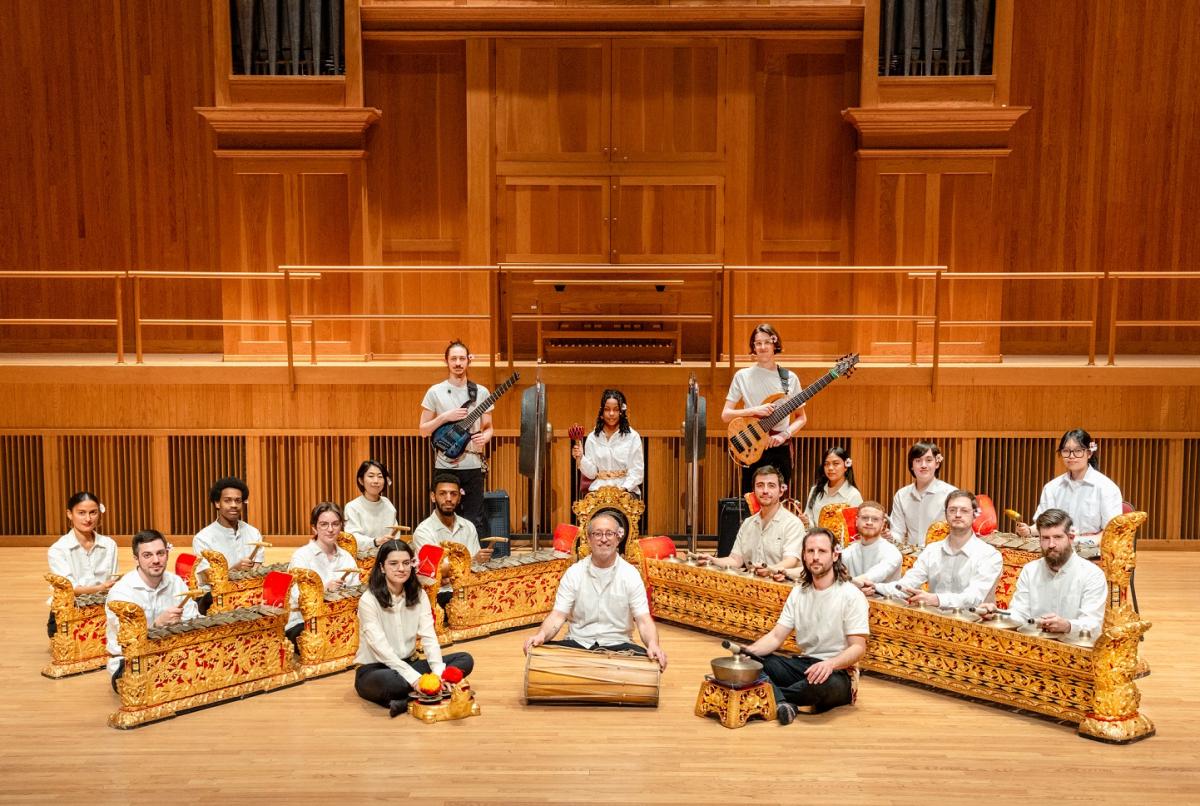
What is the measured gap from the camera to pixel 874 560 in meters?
6.88

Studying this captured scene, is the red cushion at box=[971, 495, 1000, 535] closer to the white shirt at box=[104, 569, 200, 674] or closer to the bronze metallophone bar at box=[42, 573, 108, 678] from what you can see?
the white shirt at box=[104, 569, 200, 674]

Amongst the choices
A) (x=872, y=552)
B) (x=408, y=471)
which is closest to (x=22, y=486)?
(x=408, y=471)

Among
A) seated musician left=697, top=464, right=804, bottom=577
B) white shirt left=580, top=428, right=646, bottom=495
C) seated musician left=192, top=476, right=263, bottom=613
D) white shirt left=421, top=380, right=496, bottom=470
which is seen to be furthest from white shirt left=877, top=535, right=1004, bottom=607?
seated musician left=192, top=476, right=263, bottom=613

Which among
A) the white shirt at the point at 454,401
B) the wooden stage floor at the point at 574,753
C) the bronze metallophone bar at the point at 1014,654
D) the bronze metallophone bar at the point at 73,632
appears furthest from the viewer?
the white shirt at the point at 454,401

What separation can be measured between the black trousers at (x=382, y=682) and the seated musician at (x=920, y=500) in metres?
3.01

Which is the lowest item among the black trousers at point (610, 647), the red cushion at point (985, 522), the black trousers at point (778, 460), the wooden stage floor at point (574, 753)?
the wooden stage floor at point (574, 753)

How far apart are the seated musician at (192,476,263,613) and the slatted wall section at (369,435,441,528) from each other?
2132 millimetres

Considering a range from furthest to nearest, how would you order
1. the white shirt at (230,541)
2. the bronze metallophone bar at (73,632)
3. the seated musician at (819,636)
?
1. the white shirt at (230,541)
2. the bronze metallophone bar at (73,632)
3. the seated musician at (819,636)

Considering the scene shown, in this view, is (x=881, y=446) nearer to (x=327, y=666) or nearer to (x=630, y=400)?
(x=630, y=400)

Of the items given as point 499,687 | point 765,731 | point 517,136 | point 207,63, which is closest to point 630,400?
point 517,136

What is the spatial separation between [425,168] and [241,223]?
1.55 meters

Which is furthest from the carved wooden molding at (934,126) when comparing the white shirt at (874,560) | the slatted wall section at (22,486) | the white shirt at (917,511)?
the slatted wall section at (22,486)

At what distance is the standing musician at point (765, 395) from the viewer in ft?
26.6

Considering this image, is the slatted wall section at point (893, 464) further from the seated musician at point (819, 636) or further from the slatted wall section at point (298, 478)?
the slatted wall section at point (298, 478)
